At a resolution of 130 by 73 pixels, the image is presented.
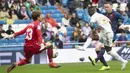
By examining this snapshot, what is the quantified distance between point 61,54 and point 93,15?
653 cm

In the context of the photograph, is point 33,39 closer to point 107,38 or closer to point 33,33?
point 33,33

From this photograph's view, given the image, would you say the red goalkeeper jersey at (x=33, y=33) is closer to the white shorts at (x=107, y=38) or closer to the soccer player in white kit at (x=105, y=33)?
the soccer player in white kit at (x=105, y=33)

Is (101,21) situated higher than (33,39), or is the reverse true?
(101,21)

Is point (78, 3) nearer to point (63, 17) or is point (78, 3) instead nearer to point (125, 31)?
point (63, 17)

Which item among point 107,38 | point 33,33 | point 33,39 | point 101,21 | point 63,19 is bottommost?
point 63,19

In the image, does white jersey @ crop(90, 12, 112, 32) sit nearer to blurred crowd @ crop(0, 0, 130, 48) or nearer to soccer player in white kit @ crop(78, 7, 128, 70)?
soccer player in white kit @ crop(78, 7, 128, 70)

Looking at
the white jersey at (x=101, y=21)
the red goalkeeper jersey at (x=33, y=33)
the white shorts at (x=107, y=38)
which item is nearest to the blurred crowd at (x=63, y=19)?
the white shorts at (x=107, y=38)

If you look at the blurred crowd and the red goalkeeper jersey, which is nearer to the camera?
the red goalkeeper jersey

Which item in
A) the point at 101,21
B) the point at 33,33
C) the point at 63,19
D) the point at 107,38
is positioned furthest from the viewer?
the point at 63,19

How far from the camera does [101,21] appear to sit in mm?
16406

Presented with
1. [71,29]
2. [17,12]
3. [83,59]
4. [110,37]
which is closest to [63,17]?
[71,29]

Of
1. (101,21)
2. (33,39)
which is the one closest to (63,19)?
(101,21)

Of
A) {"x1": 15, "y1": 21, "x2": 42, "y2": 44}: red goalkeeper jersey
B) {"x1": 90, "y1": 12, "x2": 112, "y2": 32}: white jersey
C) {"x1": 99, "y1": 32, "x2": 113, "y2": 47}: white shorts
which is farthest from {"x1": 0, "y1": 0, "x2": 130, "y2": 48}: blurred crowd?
{"x1": 15, "y1": 21, "x2": 42, "y2": 44}: red goalkeeper jersey

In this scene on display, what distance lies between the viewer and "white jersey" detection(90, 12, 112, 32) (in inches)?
640
